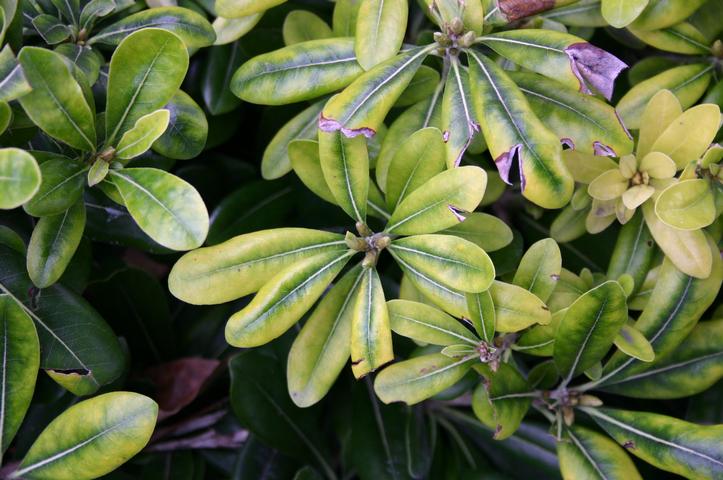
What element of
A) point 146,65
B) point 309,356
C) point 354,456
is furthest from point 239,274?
point 354,456

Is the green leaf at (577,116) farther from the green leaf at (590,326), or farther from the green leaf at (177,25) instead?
the green leaf at (177,25)

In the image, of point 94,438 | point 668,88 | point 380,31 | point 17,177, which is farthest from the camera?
point 668,88

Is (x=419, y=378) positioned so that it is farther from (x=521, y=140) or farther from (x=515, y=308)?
(x=521, y=140)

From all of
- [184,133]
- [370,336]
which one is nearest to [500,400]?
[370,336]

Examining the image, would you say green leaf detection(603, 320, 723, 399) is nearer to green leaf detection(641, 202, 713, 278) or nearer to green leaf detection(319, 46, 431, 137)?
green leaf detection(641, 202, 713, 278)

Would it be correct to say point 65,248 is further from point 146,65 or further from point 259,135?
point 259,135

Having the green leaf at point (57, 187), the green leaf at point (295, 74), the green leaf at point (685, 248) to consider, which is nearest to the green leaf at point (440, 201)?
the green leaf at point (295, 74)
